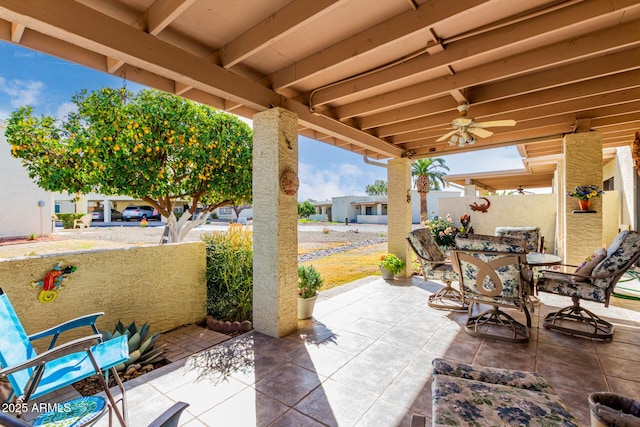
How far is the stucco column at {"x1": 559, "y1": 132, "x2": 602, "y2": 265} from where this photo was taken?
14.6ft

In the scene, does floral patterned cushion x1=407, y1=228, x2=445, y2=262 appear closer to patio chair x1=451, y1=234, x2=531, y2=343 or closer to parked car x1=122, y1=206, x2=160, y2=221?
patio chair x1=451, y1=234, x2=531, y2=343

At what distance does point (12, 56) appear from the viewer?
4.12 metres

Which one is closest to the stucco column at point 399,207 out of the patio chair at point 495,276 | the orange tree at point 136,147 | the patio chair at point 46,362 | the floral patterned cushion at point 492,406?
the patio chair at point 495,276

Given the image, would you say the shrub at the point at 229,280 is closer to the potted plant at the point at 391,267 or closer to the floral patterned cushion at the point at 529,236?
the potted plant at the point at 391,267

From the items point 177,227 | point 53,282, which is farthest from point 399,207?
point 53,282

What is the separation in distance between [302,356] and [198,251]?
6.56 ft

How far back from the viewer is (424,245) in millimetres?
4633

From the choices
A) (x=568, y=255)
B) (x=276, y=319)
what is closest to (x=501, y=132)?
(x=568, y=255)

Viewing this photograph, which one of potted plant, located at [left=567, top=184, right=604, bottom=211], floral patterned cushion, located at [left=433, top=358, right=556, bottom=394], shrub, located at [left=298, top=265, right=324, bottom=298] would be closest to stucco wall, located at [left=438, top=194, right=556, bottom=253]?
potted plant, located at [left=567, top=184, right=604, bottom=211]

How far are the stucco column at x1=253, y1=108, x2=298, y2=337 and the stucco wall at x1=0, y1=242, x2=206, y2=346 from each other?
97 cm

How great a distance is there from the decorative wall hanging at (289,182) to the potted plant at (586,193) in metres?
4.38

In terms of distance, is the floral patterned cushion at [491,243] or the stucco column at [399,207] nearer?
the floral patterned cushion at [491,243]

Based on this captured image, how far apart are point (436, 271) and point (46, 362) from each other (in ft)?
13.7

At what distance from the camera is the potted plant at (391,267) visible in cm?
562
